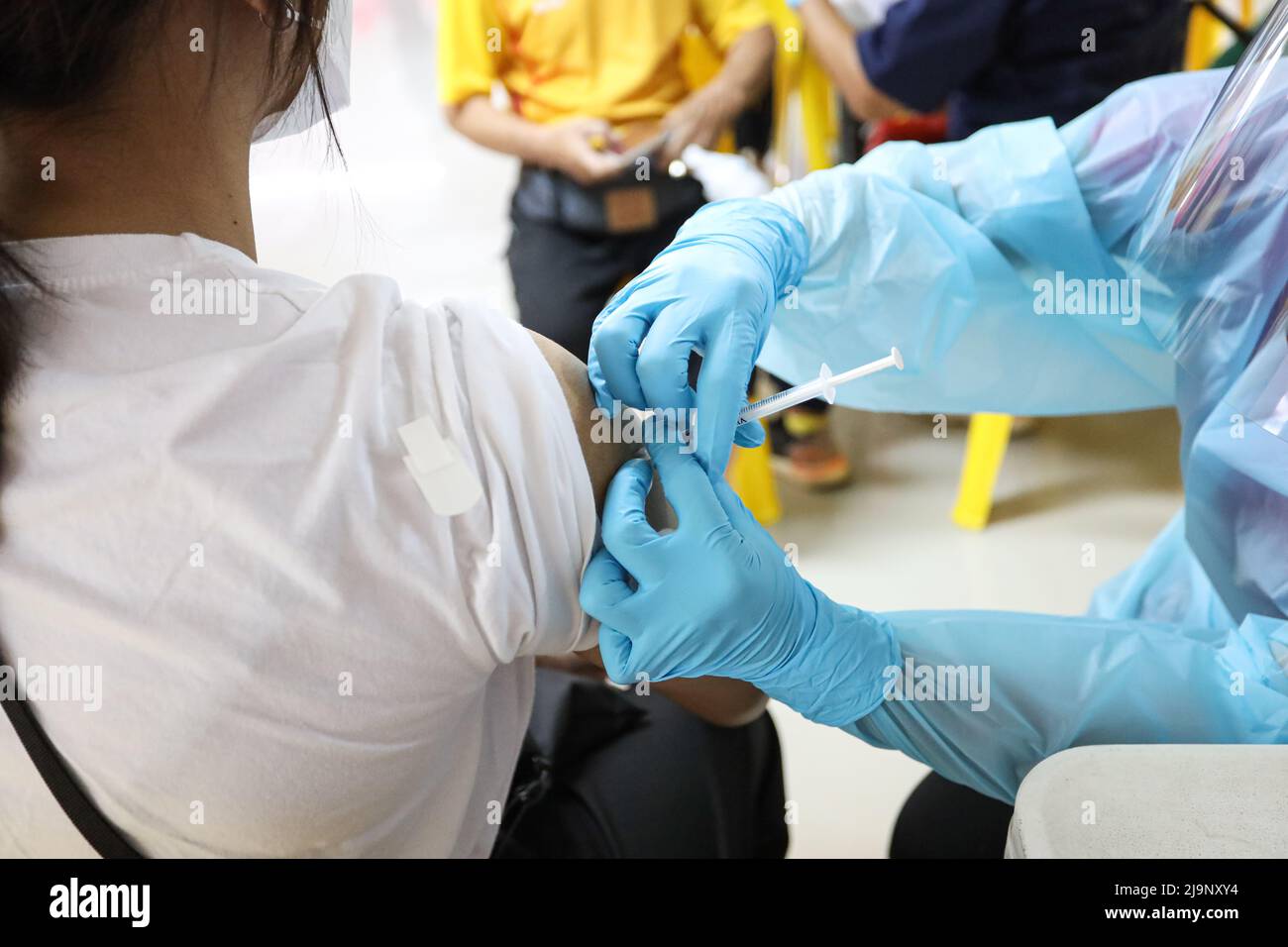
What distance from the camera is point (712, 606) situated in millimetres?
701

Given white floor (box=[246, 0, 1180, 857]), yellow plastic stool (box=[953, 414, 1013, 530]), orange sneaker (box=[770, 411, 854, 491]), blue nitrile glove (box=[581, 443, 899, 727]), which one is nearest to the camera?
blue nitrile glove (box=[581, 443, 899, 727])

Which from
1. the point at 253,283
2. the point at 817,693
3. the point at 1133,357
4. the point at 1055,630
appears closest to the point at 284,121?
the point at 253,283

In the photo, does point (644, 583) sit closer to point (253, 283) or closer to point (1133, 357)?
point (253, 283)

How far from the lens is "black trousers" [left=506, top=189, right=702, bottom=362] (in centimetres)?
177

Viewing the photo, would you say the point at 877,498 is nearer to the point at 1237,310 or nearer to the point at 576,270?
the point at 576,270

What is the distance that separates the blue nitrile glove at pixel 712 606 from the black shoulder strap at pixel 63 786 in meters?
0.31

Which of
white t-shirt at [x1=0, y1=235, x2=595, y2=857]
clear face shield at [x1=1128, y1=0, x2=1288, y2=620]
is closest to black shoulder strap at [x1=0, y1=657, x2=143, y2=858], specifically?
white t-shirt at [x1=0, y1=235, x2=595, y2=857]

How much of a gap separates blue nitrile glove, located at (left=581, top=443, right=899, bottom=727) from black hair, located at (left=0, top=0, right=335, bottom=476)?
35cm

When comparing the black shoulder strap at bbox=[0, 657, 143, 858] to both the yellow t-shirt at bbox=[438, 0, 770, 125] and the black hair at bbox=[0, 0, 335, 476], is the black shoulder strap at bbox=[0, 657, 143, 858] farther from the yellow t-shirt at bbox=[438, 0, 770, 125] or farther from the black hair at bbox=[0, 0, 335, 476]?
the yellow t-shirt at bbox=[438, 0, 770, 125]

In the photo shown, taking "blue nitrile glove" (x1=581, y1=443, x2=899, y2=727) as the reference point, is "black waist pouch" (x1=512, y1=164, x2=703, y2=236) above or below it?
above

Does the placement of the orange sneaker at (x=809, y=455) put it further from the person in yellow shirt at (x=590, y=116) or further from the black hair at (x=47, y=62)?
the black hair at (x=47, y=62)

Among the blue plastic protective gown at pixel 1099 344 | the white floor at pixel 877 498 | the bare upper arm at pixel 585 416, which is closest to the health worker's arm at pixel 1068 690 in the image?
the blue plastic protective gown at pixel 1099 344

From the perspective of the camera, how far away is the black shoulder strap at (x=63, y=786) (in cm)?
58

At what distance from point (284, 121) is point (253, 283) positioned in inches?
6.5
